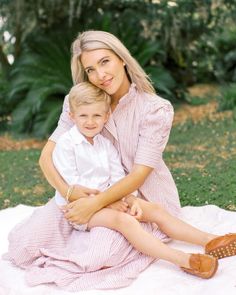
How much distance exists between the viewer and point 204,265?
123 inches

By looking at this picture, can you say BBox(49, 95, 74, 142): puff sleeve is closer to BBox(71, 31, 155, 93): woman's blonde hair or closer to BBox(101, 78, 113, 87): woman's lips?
BBox(71, 31, 155, 93): woman's blonde hair

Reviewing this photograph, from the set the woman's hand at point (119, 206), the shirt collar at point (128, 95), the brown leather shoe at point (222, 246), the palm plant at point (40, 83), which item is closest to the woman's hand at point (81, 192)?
the woman's hand at point (119, 206)

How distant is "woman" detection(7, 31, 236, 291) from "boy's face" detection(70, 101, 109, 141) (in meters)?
0.15

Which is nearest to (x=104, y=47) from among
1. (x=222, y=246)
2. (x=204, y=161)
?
(x=222, y=246)

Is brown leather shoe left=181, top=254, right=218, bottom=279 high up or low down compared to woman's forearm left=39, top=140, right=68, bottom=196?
down

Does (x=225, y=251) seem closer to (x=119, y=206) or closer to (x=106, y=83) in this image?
(x=119, y=206)

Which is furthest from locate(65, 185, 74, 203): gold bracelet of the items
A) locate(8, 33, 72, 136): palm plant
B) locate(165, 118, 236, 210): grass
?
locate(8, 33, 72, 136): palm plant

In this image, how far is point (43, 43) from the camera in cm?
894

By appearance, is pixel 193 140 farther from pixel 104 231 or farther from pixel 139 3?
pixel 104 231

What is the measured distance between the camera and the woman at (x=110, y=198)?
3229mm

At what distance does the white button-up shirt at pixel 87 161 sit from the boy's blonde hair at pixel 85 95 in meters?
0.17

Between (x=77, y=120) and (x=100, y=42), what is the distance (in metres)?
0.44

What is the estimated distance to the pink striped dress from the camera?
10.6ft

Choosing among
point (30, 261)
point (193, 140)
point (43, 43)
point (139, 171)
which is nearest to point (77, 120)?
point (139, 171)
